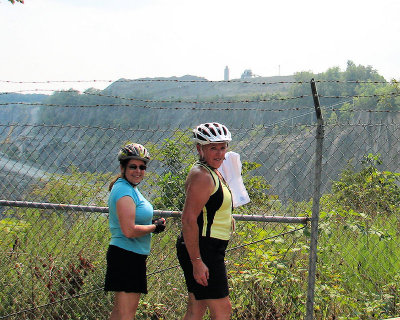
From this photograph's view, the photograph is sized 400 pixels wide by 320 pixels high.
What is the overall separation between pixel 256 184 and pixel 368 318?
7.20ft

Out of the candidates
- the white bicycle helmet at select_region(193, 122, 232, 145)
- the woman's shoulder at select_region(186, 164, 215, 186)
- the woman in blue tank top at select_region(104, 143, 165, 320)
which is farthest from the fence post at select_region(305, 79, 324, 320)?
the woman in blue tank top at select_region(104, 143, 165, 320)

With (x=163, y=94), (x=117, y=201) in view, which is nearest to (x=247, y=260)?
(x=117, y=201)

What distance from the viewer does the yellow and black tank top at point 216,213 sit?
9.55ft

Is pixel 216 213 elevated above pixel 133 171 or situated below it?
below

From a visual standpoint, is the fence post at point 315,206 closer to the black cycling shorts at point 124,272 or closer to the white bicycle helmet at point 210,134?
the white bicycle helmet at point 210,134

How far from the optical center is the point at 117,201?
313 cm

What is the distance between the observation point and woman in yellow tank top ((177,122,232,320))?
2854 millimetres

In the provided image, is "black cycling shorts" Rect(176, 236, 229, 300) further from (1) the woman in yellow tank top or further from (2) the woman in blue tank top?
(2) the woman in blue tank top

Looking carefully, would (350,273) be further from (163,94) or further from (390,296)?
(163,94)

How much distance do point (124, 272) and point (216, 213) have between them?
28.6 inches

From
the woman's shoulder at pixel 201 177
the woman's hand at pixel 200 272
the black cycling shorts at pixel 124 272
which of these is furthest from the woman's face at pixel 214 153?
the black cycling shorts at pixel 124 272

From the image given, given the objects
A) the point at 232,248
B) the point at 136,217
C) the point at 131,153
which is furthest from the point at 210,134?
the point at 232,248

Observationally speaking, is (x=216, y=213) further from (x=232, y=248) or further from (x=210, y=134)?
(x=232, y=248)

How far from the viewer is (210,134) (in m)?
2.99
